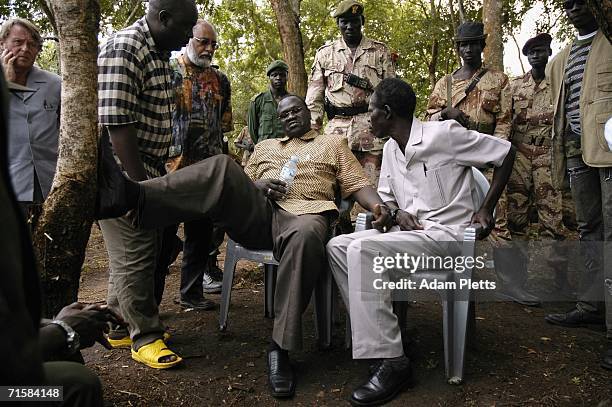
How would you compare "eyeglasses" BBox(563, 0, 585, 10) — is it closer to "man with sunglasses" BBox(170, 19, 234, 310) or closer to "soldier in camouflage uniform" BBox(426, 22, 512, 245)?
"soldier in camouflage uniform" BBox(426, 22, 512, 245)

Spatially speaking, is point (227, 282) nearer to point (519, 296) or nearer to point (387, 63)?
point (519, 296)

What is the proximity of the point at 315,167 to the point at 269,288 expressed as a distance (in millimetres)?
891

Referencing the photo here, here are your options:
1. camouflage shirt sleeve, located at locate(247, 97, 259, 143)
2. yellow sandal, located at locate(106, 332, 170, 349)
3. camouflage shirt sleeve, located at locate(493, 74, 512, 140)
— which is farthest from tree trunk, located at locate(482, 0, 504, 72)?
yellow sandal, located at locate(106, 332, 170, 349)

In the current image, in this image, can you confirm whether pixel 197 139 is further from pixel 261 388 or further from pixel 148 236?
pixel 261 388

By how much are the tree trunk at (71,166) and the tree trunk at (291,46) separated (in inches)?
164

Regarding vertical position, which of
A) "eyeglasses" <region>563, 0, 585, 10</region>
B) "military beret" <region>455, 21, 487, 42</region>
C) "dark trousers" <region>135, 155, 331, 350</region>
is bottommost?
"dark trousers" <region>135, 155, 331, 350</region>

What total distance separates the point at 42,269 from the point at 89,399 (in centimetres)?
96

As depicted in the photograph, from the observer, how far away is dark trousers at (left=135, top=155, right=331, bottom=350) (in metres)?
2.82

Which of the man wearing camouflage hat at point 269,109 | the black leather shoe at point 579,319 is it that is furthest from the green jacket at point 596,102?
the man wearing camouflage hat at point 269,109

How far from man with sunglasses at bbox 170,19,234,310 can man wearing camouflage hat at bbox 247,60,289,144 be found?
1502 millimetres

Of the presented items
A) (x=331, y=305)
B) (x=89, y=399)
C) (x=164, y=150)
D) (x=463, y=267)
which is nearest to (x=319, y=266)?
(x=331, y=305)

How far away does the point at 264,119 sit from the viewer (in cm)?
595

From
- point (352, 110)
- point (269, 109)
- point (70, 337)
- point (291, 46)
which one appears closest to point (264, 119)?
point (269, 109)

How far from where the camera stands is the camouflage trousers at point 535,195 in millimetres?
4633
